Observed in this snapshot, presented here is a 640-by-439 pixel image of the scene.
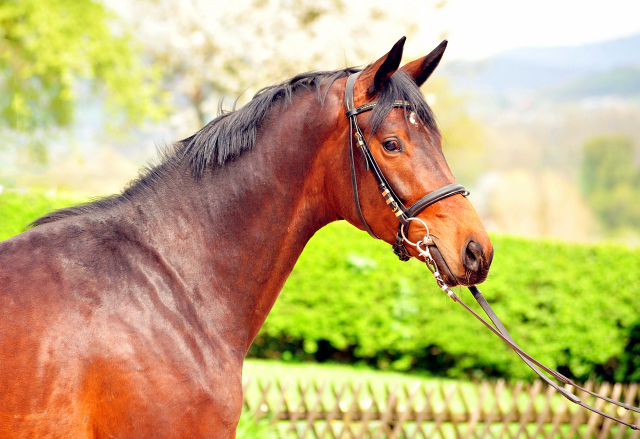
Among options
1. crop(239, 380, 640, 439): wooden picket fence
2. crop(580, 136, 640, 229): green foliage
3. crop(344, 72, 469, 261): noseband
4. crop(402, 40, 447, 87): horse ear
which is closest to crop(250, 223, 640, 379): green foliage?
crop(239, 380, 640, 439): wooden picket fence

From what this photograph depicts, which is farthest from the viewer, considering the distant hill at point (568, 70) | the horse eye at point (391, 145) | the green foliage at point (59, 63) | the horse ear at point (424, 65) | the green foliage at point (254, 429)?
the distant hill at point (568, 70)

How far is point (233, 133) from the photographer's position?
2041 millimetres

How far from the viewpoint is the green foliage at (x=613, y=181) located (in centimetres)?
5566

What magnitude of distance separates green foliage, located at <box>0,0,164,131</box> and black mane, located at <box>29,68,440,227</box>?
12206 mm

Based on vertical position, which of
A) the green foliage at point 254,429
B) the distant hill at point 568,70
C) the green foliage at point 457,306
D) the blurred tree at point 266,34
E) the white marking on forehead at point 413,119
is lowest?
the green foliage at point 254,429

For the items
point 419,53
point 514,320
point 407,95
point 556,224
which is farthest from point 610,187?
point 407,95

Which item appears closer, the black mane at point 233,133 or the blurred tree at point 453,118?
the black mane at point 233,133

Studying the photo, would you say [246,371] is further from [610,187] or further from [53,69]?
[610,187]

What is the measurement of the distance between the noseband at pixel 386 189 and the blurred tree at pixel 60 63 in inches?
497

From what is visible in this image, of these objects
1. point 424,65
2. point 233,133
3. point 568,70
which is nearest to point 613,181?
point 568,70

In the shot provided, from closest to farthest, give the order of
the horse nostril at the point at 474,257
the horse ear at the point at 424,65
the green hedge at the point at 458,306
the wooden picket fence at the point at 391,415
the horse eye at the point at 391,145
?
the horse nostril at the point at 474,257
the horse eye at the point at 391,145
the horse ear at the point at 424,65
the wooden picket fence at the point at 391,415
the green hedge at the point at 458,306

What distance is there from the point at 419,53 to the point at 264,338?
11.2m

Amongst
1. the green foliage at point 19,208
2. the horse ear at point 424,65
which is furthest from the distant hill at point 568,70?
the horse ear at point 424,65

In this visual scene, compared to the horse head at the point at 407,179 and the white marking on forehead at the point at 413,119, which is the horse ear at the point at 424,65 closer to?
the horse head at the point at 407,179
